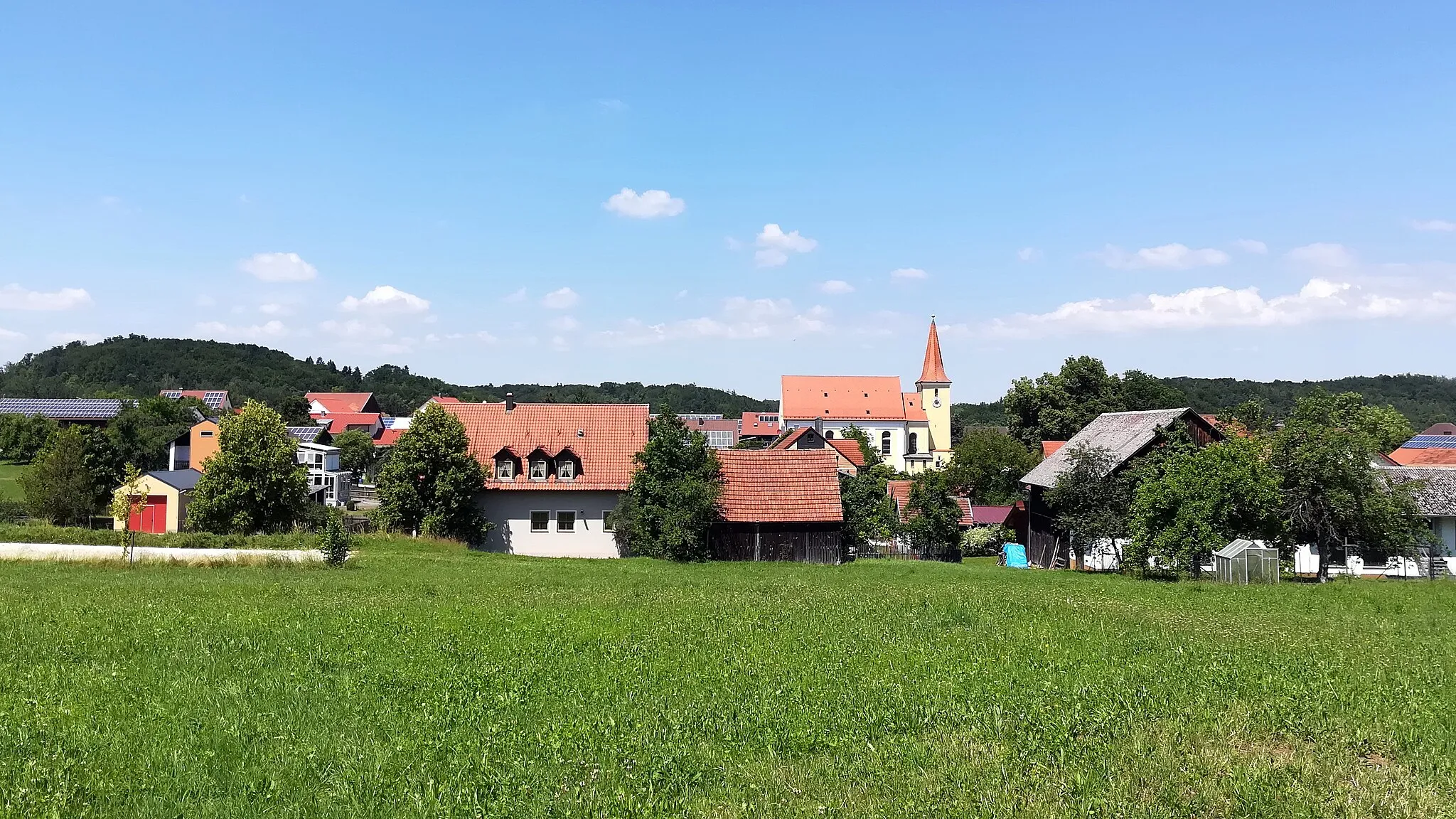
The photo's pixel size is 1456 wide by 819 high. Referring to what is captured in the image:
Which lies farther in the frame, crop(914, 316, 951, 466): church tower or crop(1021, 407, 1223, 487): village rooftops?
crop(914, 316, 951, 466): church tower

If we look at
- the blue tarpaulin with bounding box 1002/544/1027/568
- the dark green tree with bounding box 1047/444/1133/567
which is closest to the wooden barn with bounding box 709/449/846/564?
the dark green tree with bounding box 1047/444/1133/567

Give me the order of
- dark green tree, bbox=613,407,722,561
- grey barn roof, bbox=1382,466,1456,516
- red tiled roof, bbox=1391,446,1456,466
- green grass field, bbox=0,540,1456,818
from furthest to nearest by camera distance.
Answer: red tiled roof, bbox=1391,446,1456,466
grey barn roof, bbox=1382,466,1456,516
dark green tree, bbox=613,407,722,561
green grass field, bbox=0,540,1456,818

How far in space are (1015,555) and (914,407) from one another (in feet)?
276

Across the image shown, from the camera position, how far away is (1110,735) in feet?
31.2

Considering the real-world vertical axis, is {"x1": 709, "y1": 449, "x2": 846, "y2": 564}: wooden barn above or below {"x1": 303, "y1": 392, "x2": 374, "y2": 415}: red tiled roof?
below

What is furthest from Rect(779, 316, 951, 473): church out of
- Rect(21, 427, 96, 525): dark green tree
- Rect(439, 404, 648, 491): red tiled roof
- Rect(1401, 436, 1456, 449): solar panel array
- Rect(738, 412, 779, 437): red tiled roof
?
Rect(21, 427, 96, 525): dark green tree

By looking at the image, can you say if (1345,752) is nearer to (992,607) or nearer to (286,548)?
(992,607)

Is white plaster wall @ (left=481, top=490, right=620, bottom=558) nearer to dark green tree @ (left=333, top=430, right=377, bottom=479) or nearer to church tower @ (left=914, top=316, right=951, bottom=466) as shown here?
dark green tree @ (left=333, top=430, right=377, bottom=479)

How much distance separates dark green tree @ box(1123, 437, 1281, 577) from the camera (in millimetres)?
29953

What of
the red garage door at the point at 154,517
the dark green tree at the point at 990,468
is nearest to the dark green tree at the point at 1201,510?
the dark green tree at the point at 990,468

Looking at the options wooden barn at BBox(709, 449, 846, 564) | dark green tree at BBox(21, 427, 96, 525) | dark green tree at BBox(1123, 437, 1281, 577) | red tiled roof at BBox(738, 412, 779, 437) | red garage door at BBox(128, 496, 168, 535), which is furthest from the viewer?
red tiled roof at BBox(738, 412, 779, 437)

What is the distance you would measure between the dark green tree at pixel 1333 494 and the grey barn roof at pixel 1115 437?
5.33 m

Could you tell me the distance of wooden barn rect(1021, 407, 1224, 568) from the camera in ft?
129

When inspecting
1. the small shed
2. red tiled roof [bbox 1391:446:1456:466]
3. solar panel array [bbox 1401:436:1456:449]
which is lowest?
the small shed
